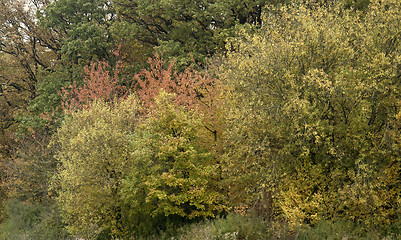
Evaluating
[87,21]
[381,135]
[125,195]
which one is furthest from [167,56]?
[381,135]

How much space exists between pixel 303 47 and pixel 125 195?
33.3ft

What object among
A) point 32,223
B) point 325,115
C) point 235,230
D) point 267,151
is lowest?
point 32,223

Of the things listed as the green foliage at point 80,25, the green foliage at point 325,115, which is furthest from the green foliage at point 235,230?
the green foliage at point 80,25

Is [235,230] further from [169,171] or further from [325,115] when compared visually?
[325,115]

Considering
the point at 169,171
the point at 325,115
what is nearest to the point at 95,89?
the point at 169,171

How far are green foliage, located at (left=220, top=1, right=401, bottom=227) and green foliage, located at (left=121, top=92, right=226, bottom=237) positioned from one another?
186cm

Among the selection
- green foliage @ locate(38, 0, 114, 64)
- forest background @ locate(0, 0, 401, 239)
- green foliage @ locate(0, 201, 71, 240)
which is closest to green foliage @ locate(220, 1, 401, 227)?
forest background @ locate(0, 0, 401, 239)

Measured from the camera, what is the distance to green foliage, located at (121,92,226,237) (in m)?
16.1

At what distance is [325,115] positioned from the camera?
14.6 m

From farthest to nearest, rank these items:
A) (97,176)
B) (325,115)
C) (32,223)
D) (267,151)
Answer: (32,223)
(97,176)
(267,151)
(325,115)

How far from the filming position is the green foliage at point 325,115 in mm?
13352

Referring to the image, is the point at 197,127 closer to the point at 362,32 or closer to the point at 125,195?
the point at 125,195

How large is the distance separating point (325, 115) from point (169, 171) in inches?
286

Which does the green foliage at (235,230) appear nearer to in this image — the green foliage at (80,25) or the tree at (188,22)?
the tree at (188,22)
